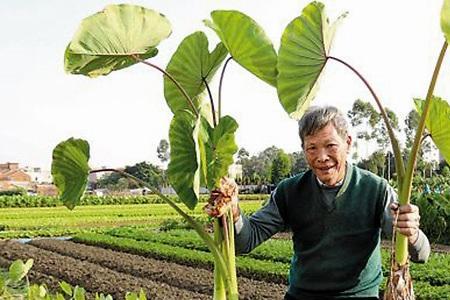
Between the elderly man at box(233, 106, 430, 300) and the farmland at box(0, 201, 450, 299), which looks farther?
the farmland at box(0, 201, 450, 299)

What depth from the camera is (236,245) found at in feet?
6.62

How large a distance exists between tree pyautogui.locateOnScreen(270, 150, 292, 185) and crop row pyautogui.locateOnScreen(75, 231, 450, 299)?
110ft

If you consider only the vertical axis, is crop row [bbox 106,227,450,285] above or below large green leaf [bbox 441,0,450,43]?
below

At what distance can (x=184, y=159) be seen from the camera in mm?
Result: 1788

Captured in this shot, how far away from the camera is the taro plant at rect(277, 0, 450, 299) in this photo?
5.40ft

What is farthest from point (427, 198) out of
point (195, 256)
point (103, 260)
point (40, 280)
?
point (40, 280)

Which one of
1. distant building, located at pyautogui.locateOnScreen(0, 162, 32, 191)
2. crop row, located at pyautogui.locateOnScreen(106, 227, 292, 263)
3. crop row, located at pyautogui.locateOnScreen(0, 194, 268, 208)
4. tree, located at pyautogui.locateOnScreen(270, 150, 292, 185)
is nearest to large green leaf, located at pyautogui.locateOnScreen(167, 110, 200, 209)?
crop row, located at pyautogui.locateOnScreen(106, 227, 292, 263)

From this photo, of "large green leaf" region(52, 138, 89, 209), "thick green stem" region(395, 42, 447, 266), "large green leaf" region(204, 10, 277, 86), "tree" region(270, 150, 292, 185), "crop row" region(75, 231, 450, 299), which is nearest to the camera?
"thick green stem" region(395, 42, 447, 266)

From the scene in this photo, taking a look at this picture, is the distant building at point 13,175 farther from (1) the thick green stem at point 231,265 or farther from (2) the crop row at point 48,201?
(1) the thick green stem at point 231,265

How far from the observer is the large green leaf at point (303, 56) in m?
1.68

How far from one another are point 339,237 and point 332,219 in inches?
2.2

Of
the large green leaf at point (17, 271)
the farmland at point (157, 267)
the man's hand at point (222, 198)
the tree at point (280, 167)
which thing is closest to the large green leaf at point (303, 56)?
the man's hand at point (222, 198)

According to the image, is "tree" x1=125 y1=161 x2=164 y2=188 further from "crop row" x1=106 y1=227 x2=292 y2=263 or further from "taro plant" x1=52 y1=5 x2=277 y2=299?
"taro plant" x1=52 y1=5 x2=277 y2=299

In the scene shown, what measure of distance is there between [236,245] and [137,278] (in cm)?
555
